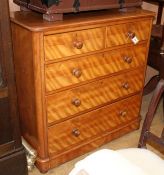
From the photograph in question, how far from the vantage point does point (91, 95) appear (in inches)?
72.8

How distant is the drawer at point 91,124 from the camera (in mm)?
1803

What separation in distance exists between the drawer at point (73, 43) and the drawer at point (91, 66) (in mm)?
52

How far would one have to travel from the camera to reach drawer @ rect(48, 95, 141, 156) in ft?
5.91

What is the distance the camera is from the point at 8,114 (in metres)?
1.58

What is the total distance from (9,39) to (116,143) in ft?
3.95

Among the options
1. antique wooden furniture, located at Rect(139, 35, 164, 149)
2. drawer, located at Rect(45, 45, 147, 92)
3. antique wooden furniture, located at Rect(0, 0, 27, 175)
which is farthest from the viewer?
drawer, located at Rect(45, 45, 147, 92)

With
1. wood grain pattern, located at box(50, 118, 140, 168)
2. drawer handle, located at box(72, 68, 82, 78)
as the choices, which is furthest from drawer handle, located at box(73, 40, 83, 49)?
wood grain pattern, located at box(50, 118, 140, 168)

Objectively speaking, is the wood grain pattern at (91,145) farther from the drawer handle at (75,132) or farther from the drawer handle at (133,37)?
the drawer handle at (133,37)

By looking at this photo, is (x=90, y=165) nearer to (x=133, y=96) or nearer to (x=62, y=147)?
(x=62, y=147)

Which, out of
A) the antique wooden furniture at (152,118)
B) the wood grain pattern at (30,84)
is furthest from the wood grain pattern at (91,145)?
the antique wooden furniture at (152,118)

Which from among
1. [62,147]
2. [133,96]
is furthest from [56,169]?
[133,96]

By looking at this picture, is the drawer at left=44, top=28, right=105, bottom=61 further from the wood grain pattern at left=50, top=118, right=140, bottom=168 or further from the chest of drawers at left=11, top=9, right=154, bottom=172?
the wood grain pattern at left=50, top=118, right=140, bottom=168

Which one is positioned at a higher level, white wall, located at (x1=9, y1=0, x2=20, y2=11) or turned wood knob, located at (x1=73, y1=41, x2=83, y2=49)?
white wall, located at (x1=9, y1=0, x2=20, y2=11)

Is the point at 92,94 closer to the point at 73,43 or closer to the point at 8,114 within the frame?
the point at 73,43
